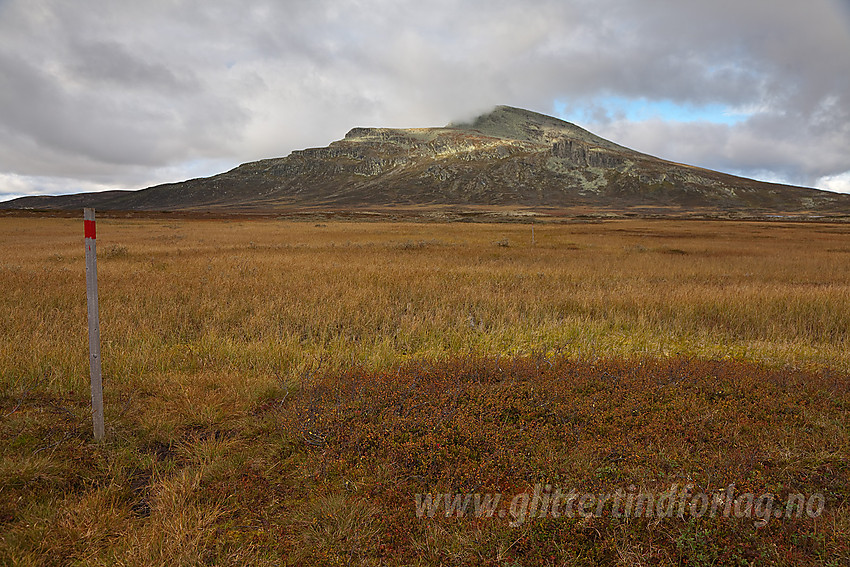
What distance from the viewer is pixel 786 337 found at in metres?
8.96

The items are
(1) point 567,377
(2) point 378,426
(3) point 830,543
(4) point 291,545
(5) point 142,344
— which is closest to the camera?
(3) point 830,543

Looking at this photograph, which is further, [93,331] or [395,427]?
[395,427]

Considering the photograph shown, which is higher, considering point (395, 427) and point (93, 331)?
point (93, 331)

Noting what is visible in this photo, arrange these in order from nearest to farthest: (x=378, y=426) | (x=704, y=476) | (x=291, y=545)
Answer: (x=291, y=545), (x=704, y=476), (x=378, y=426)

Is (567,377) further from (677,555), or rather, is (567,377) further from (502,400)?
(677,555)

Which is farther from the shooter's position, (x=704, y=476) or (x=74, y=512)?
(x=704, y=476)

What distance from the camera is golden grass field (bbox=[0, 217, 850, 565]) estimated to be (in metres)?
2.95

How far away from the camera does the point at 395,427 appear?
438cm

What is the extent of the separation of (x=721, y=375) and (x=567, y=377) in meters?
2.22

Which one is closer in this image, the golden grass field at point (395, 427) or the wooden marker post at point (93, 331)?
the golden grass field at point (395, 427)

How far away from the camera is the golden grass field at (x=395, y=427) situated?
2.95 m

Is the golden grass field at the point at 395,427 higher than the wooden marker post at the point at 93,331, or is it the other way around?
the wooden marker post at the point at 93,331

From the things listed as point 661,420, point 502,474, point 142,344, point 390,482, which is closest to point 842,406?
point 661,420

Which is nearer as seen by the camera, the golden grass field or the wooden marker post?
the golden grass field
